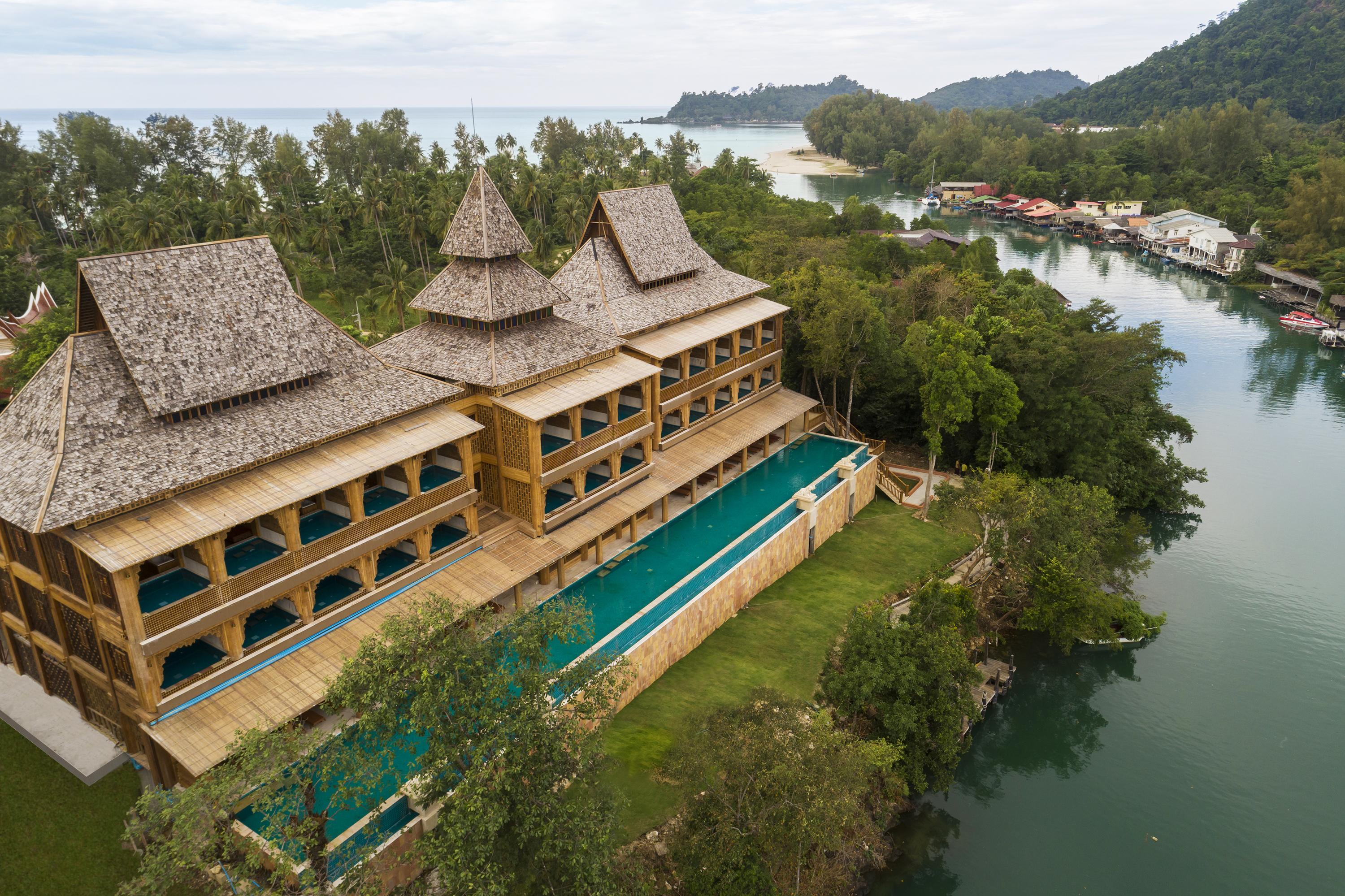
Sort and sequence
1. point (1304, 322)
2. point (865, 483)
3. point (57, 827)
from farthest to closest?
point (1304, 322) < point (865, 483) < point (57, 827)

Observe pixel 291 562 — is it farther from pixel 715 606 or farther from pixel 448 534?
pixel 715 606

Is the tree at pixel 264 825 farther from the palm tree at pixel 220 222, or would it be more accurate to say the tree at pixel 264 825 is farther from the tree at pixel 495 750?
the palm tree at pixel 220 222

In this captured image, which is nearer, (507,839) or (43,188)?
(507,839)

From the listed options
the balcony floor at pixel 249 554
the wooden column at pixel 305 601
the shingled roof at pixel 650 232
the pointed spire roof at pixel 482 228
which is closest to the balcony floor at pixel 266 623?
the wooden column at pixel 305 601

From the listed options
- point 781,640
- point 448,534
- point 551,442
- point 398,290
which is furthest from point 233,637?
point 398,290

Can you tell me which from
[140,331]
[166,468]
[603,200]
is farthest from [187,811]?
[603,200]

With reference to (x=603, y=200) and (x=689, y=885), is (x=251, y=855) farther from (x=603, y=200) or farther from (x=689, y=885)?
(x=603, y=200)
